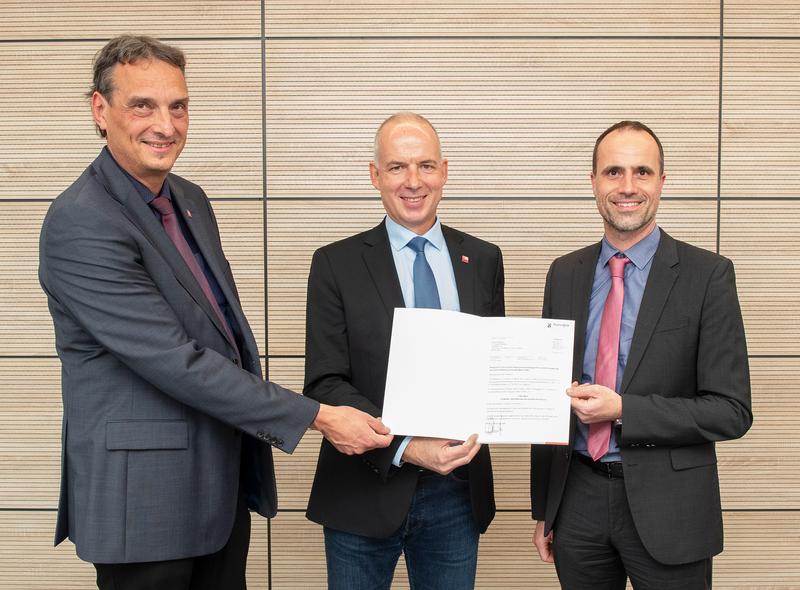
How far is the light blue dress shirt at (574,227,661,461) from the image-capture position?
77.7 inches

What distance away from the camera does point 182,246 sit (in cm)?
185

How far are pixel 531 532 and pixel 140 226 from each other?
84.9 inches

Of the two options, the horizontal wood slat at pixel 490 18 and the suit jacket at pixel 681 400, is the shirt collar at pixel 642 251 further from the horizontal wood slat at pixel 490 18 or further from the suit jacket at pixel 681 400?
the horizontal wood slat at pixel 490 18

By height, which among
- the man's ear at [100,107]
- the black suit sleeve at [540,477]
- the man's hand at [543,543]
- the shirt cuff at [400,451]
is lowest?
the man's hand at [543,543]

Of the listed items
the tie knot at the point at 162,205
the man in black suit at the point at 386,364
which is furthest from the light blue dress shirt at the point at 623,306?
the tie knot at the point at 162,205

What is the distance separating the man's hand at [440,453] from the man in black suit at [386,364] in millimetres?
35

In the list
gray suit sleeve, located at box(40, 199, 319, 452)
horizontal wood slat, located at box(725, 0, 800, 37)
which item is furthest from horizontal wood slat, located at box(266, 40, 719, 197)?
gray suit sleeve, located at box(40, 199, 319, 452)

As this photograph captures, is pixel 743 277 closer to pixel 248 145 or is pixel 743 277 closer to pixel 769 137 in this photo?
pixel 769 137

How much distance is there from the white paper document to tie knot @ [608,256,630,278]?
263 mm

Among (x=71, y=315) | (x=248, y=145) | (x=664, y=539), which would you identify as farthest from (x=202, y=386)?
(x=248, y=145)

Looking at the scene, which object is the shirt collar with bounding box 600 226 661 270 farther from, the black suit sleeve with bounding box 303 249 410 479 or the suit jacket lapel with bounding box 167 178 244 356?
the suit jacket lapel with bounding box 167 178 244 356

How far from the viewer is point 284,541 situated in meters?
3.13

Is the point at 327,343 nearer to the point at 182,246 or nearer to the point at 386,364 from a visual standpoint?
the point at 386,364

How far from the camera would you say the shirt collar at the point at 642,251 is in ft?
6.68
